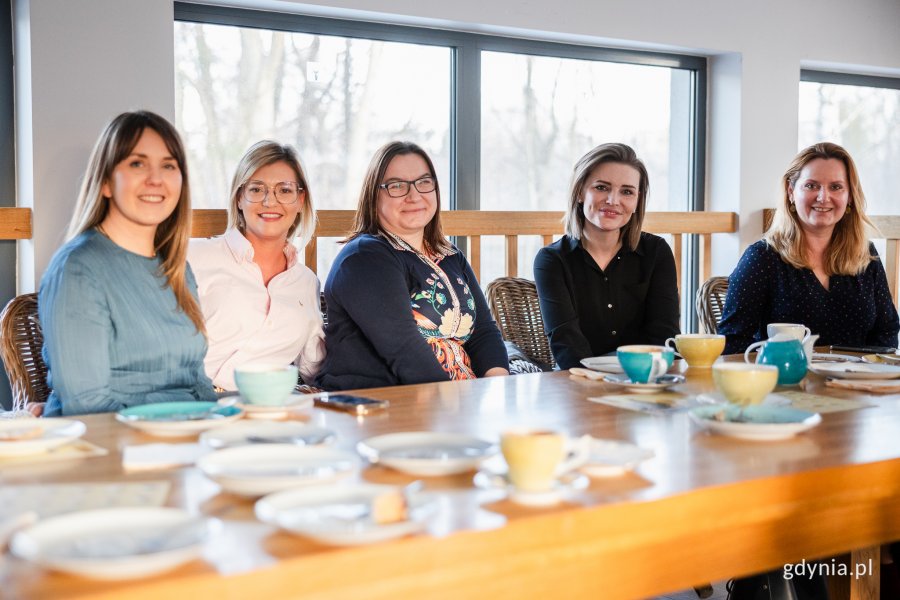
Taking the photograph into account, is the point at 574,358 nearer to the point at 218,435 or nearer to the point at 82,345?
the point at 82,345

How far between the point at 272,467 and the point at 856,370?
4.19 ft

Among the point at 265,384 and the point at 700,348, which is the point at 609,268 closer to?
the point at 700,348

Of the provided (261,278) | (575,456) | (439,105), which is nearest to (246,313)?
(261,278)

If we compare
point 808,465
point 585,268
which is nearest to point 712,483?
point 808,465

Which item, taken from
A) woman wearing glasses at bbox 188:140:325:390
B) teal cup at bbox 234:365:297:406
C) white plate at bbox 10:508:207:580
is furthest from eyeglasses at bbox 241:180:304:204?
white plate at bbox 10:508:207:580

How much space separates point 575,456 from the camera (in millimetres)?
1060

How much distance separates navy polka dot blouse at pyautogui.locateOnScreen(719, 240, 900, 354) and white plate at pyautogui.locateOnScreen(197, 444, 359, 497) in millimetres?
1804

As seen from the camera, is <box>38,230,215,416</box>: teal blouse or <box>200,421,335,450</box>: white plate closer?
<box>200,421,335,450</box>: white plate

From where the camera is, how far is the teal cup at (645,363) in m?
1.68

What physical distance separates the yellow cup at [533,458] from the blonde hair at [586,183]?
6.07 feet

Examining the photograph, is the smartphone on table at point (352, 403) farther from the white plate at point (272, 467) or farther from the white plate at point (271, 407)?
the white plate at point (272, 467)

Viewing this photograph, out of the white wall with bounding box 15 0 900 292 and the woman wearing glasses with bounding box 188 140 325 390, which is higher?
the white wall with bounding box 15 0 900 292

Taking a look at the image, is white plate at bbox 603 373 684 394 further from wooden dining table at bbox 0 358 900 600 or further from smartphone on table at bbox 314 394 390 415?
smartphone on table at bbox 314 394 390 415

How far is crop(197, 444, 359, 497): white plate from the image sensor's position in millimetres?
961
